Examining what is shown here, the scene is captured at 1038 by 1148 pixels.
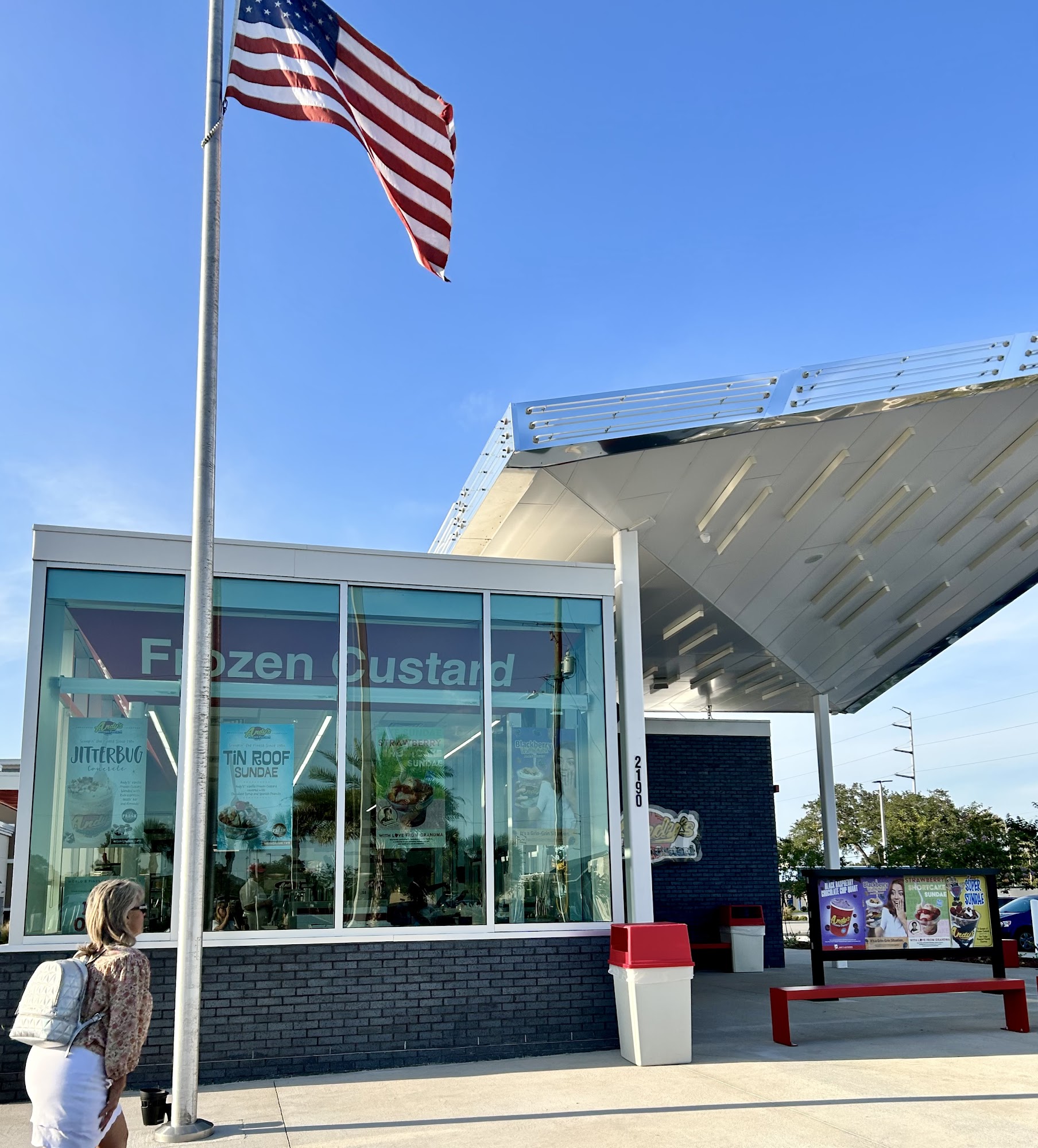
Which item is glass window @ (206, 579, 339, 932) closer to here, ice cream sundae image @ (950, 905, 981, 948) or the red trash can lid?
the red trash can lid

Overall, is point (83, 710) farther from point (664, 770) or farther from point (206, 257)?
point (664, 770)

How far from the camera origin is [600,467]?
9359 mm

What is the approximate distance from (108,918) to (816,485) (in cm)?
789

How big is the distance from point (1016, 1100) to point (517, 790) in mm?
4363

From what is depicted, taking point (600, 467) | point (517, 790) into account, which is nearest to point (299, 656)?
point (517, 790)

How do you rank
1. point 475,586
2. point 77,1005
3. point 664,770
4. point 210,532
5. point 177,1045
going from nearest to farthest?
point 77,1005
point 177,1045
point 210,532
point 475,586
point 664,770

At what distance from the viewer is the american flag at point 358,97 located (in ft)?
24.2

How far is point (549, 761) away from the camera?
9930mm

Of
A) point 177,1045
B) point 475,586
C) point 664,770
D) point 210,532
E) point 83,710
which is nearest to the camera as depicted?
point 177,1045

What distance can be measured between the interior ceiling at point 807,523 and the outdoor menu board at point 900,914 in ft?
11.2

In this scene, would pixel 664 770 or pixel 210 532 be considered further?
pixel 664 770

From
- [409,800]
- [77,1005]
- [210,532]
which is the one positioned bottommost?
[77,1005]

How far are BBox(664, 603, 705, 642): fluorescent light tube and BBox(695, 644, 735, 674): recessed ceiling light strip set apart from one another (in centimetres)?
89

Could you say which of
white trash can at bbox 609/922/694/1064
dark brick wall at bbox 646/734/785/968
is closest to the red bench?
white trash can at bbox 609/922/694/1064
